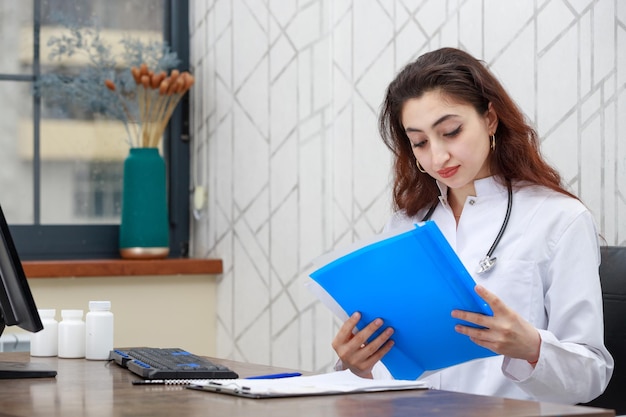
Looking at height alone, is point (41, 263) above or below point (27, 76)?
below

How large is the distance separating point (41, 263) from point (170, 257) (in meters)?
0.61

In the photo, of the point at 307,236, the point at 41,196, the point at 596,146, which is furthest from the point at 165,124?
the point at 596,146

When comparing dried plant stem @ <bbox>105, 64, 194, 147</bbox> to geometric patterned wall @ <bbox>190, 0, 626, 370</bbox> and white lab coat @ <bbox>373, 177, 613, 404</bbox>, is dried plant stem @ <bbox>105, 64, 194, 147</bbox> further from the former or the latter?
white lab coat @ <bbox>373, 177, 613, 404</bbox>

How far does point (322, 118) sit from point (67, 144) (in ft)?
3.43

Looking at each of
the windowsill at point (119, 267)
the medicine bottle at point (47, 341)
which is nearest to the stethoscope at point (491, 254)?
the medicine bottle at point (47, 341)

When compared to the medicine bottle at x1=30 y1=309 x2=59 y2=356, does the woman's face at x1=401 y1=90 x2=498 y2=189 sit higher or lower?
higher

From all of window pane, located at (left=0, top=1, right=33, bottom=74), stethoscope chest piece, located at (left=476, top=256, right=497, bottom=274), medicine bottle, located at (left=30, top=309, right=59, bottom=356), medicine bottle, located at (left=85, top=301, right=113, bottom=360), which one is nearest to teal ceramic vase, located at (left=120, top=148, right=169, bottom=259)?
window pane, located at (left=0, top=1, right=33, bottom=74)

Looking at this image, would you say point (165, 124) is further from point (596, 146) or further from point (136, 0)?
point (596, 146)

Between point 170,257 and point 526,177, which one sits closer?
point 526,177

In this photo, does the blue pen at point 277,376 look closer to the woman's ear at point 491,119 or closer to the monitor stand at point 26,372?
the monitor stand at point 26,372

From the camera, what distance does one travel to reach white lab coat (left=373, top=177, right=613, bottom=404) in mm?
1920

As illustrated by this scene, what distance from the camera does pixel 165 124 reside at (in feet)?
12.2

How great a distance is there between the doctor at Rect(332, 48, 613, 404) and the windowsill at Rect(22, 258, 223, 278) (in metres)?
1.50

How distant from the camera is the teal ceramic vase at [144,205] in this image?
12.0 feet
